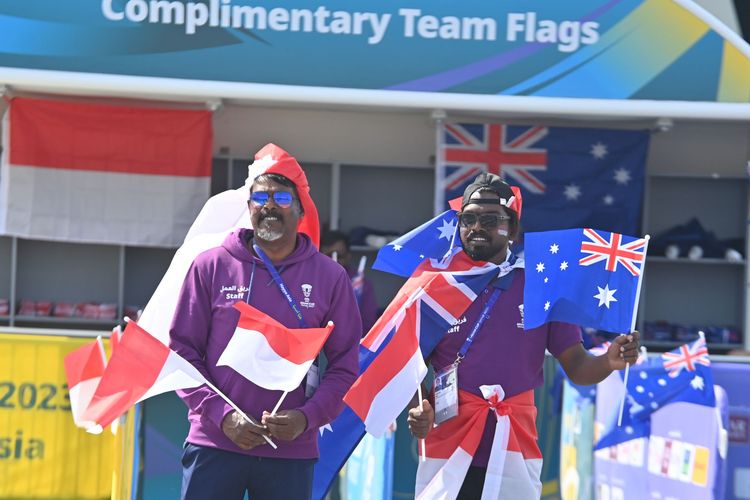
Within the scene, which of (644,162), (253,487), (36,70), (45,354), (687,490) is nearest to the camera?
(253,487)

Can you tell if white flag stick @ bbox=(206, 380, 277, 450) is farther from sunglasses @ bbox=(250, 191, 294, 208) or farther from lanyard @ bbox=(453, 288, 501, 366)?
lanyard @ bbox=(453, 288, 501, 366)

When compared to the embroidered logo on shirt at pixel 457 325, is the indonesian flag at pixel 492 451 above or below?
below

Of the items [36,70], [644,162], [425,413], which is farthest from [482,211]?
[644,162]

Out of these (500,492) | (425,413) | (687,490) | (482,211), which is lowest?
(687,490)

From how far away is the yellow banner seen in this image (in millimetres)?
7125

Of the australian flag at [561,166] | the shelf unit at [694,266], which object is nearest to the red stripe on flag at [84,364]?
the australian flag at [561,166]

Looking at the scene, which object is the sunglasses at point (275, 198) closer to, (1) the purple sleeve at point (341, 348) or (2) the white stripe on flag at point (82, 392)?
(1) the purple sleeve at point (341, 348)

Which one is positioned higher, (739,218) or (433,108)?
(433,108)

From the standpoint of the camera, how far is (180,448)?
6.87 meters

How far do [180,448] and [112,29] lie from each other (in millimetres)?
3800

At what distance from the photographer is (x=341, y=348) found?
4.36 metres

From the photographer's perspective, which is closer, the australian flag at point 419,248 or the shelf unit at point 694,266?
the australian flag at point 419,248

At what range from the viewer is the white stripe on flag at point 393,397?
4.48 m

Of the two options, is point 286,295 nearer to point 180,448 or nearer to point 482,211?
point 482,211
